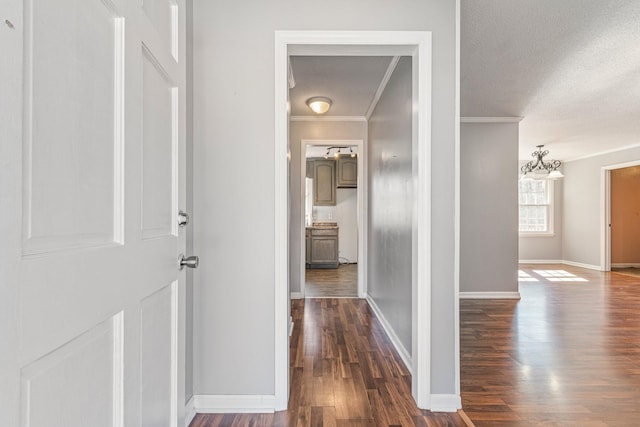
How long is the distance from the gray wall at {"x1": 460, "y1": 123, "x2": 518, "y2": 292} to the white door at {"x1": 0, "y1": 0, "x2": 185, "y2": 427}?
4.28 metres

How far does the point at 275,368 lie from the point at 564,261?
27.7 feet

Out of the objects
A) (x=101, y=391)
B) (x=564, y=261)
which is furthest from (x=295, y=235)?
(x=564, y=261)

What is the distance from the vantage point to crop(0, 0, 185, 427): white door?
0.47 metres

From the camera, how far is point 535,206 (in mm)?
7953

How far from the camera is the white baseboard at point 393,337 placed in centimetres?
241

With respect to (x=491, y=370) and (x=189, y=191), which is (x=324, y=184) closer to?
(x=491, y=370)

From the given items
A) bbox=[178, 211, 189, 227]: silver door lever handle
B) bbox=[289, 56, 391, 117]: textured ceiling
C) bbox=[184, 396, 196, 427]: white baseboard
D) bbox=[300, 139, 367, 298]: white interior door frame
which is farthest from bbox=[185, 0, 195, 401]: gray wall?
bbox=[300, 139, 367, 298]: white interior door frame

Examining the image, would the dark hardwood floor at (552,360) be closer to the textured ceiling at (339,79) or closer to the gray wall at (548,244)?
the textured ceiling at (339,79)

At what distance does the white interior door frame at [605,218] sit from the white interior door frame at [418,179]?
7.08 meters

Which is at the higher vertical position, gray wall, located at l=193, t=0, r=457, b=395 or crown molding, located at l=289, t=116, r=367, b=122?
crown molding, located at l=289, t=116, r=367, b=122

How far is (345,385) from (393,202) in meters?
1.55

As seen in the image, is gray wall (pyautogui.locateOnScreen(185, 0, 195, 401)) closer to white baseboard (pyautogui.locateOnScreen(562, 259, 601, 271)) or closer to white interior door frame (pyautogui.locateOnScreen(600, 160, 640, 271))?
white interior door frame (pyautogui.locateOnScreen(600, 160, 640, 271))

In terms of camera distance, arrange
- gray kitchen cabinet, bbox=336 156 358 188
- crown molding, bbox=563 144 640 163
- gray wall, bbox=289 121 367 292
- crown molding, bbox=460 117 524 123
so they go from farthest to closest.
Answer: gray kitchen cabinet, bbox=336 156 358 188
crown molding, bbox=563 144 640 163
gray wall, bbox=289 121 367 292
crown molding, bbox=460 117 524 123

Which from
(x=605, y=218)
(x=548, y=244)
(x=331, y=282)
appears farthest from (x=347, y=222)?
(x=605, y=218)
